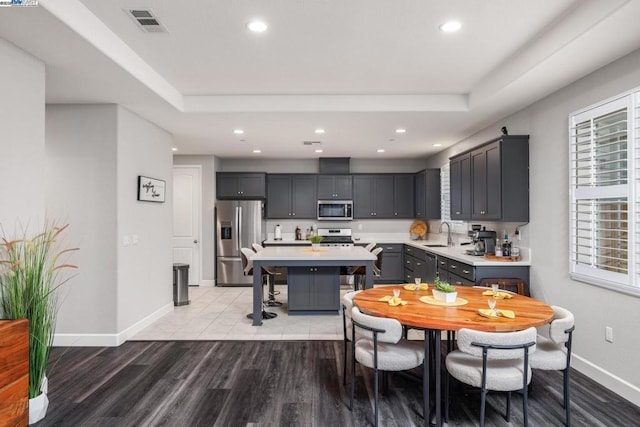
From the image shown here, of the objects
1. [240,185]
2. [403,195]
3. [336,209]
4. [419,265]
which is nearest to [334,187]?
[336,209]

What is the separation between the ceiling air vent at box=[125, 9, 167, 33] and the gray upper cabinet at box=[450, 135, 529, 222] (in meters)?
3.50

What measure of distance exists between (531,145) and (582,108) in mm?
775

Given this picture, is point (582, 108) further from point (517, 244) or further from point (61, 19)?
point (61, 19)

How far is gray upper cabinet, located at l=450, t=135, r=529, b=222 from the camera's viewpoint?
4043mm

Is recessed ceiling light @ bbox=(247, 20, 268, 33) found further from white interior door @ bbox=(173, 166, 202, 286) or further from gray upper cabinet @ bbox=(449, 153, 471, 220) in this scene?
white interior door @ bbox=(173, 166, 202, 286)

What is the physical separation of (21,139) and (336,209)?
216 inches

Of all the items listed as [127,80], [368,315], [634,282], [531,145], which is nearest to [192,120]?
[127,80]

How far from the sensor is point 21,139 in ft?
8.73

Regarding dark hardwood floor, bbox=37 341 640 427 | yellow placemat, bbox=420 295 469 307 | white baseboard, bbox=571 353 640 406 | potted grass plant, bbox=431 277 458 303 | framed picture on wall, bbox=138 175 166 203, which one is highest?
framed picture on wall, bbox=138 175 166 203

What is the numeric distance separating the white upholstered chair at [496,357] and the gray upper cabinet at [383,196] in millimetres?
5394

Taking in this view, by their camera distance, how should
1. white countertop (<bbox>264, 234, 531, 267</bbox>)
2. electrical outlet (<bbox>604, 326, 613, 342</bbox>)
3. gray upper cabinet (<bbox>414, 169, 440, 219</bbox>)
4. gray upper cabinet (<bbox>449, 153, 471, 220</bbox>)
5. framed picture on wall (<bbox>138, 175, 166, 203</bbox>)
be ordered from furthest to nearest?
gray upper cabinet (<bbox>414, 169, 440, 219</bbox>)
gray upper cabinet (<bbox>449, 153, 471, 220</bbox>)
framed picture on wall (<bbox>138, 175, 166, 203</bbox>)
white countertop (<bbox>264, 234, 531, 267</bbox>)
electrical outlet (<bbox>604, 326, 613, 342</bbox>)

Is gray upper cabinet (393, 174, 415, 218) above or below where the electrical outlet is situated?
above

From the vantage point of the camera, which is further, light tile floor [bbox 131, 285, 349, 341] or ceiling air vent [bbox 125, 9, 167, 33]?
light tile floor [bbox 131, 285, 349, 341]

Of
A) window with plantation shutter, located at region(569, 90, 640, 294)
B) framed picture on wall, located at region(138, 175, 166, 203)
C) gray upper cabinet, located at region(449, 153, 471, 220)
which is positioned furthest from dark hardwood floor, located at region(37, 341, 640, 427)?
gray upper cabinet, located at region(449, 153, 471, 220)
